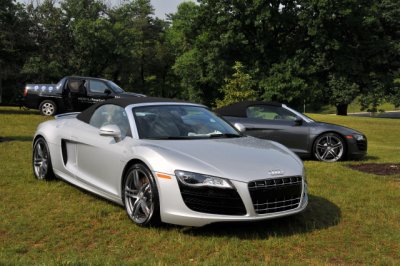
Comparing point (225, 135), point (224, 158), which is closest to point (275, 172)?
point (224, 158)

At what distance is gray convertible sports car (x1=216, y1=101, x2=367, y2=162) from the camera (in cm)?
1038

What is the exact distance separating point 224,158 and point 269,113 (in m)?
5.93

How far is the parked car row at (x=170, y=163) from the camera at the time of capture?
15.0ft

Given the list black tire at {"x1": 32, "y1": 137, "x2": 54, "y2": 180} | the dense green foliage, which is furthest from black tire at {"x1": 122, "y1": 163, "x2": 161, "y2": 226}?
the dense green foliage

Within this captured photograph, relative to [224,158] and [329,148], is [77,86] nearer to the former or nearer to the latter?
[329,148]

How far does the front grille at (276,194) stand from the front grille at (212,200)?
0.60 ft

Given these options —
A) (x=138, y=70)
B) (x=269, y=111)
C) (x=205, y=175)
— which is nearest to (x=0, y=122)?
(x=269, y=111)

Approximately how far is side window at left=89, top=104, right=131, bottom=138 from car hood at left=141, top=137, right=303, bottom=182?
584 millimetres

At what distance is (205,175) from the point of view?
4535 millimetres

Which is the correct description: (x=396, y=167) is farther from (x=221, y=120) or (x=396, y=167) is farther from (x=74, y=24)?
(x=74, y=24)

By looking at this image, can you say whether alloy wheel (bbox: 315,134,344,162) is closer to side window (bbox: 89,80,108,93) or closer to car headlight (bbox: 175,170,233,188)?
car headlight (bbox: 175,170,233,188)

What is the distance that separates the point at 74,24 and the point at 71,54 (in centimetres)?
311

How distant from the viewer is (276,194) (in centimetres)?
479

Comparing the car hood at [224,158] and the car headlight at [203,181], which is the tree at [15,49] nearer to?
the car hood at [224,158]
